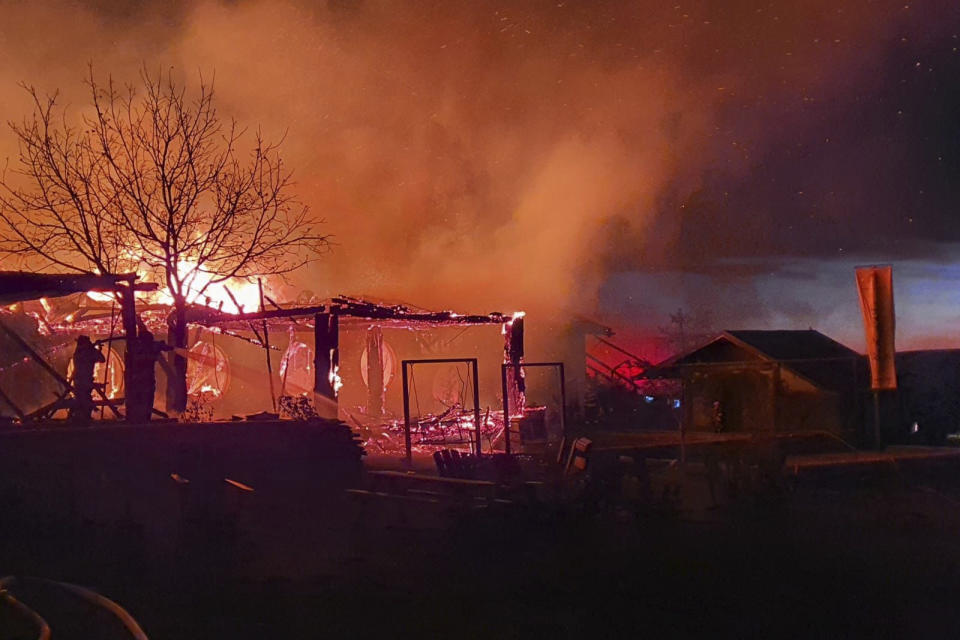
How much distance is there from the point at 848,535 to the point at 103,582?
27.1ft

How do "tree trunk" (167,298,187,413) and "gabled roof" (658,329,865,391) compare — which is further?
"gabled roof" (658,329,865,391)

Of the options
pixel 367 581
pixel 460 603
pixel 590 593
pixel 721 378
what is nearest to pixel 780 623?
pixel 590 593

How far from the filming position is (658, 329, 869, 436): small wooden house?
65.6ft

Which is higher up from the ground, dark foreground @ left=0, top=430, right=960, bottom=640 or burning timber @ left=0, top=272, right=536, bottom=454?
burning timber @ left=0, top=272, right=536, bottom=454

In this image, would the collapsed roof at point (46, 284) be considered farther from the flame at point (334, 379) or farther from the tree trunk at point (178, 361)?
the flame at point (334, 379)

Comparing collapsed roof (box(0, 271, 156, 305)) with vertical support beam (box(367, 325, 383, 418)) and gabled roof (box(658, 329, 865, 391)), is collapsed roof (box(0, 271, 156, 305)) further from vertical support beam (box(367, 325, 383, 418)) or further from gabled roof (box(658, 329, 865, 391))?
vertical support beam (box(367, 325, 383, 418))

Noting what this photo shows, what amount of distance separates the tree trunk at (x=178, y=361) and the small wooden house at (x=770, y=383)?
12.0 m

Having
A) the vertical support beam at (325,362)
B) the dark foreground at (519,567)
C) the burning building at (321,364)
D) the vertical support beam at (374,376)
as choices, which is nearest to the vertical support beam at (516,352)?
the burning building at (321,364)

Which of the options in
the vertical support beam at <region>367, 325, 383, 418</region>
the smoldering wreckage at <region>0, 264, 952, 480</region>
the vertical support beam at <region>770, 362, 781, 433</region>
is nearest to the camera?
the smoldering wreckage at <region>0, 264, 952, 480</region>

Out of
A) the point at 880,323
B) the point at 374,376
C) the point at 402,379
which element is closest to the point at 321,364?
the point at 402,379

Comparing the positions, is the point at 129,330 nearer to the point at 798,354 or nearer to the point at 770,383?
the point at 770,383

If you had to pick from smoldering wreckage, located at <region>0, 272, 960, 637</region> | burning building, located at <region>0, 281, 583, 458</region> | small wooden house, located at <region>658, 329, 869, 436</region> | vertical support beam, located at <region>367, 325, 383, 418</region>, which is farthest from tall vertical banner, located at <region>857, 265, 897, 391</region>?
vertical support beam, located at <region>367, 325, 383, 418</region>

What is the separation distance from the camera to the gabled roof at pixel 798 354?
66.6 feet

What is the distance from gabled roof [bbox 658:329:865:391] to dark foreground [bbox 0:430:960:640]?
716 centimetres
